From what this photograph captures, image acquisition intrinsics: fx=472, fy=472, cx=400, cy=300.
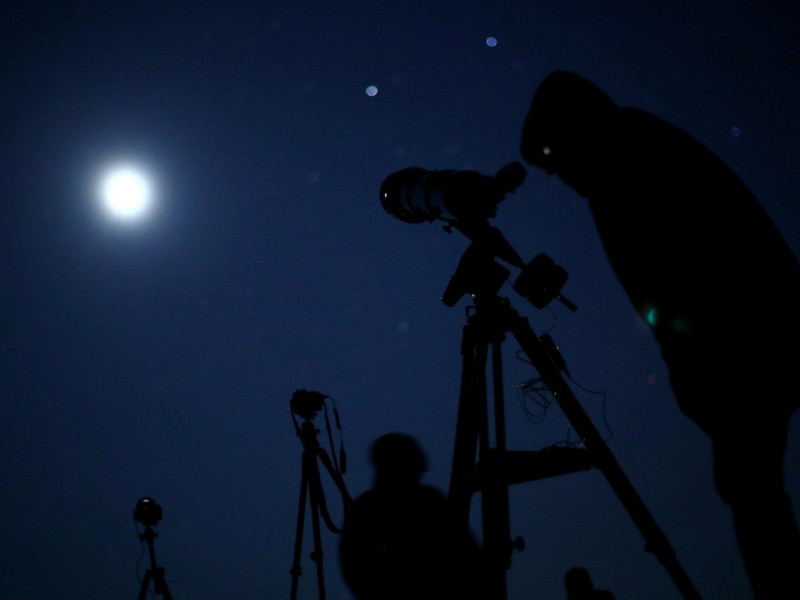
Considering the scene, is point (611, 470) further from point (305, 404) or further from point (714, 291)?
point (305, 404)

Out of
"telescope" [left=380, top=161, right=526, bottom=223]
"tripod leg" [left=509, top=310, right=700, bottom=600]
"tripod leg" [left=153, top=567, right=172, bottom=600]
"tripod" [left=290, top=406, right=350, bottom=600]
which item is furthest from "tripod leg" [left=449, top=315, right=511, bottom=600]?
"tripod leg" [left=153, top=567, right=172, bottom=600]

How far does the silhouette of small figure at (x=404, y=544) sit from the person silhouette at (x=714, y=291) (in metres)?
0.96

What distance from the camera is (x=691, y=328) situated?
1436 millimetres

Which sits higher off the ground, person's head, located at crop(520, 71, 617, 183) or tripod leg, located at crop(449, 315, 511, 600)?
person's head, located at crop(520, 71, 617, 183)

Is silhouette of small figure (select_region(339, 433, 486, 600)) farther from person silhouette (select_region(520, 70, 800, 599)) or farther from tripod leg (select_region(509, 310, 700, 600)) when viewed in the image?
person silhouette (select_region(520, 70, 800, 599))

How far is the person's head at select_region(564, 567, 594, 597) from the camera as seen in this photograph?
4.23 m

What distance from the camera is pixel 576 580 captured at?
430cm

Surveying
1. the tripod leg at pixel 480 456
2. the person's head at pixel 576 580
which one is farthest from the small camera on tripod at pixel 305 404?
the person's head at pixel 576 580

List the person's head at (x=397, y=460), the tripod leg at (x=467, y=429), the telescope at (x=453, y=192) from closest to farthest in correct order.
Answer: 1. the person's head at (x=397, y=460)
2. the tripod leg at (x=467, y=429)
3. the telescope at (x=453, y=192)

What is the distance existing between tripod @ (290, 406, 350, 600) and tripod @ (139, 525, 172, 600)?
205 cm

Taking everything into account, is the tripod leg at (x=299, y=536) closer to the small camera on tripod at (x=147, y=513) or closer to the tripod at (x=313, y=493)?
the tripod at (x=313, y=493)

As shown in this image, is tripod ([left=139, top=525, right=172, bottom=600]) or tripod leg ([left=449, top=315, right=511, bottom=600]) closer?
tripod leg ([left=449, top=315, right=511, bottom=600])

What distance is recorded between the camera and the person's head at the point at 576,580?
13.9ft

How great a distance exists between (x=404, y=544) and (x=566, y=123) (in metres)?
1.74
